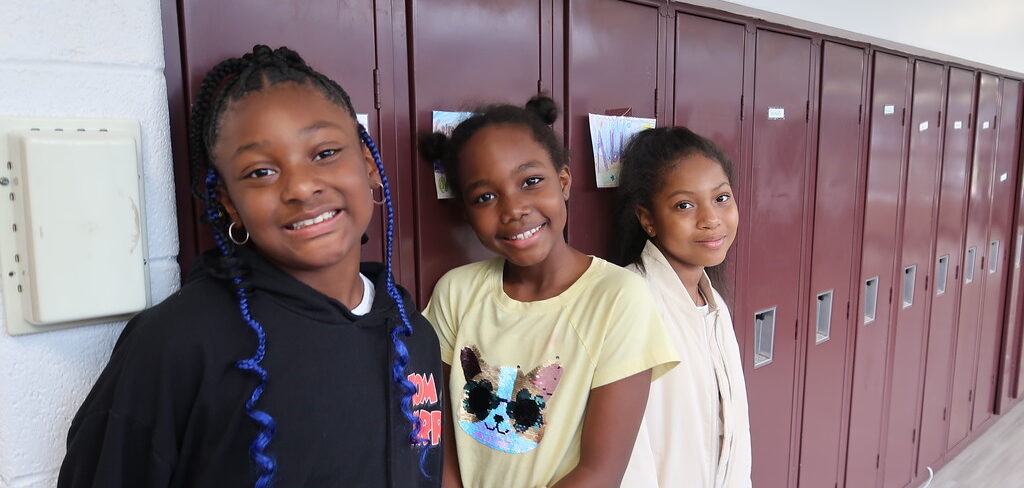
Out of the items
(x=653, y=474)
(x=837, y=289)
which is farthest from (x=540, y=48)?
(x=837, y=289)

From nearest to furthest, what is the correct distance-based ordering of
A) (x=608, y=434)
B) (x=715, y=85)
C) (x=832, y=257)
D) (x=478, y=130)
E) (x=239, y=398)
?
1. (x=239, y=398)
2. (x=608, y=434)
3. (x=478, y=130)
4. (x=715, y=85)
5. (x=832, y=257)

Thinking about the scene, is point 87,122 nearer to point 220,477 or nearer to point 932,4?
point 220,477

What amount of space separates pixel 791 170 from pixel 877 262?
2.74 feet

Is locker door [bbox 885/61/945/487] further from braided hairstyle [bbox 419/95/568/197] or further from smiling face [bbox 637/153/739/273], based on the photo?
braided hairstyle [bbox 419/95/568/197]

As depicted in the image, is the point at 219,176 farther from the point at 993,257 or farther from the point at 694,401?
the point at 993,257

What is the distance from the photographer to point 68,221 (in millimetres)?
849

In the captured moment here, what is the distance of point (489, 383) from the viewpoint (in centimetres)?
116

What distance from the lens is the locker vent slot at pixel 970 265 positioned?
131 inches

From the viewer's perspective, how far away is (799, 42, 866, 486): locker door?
226cm

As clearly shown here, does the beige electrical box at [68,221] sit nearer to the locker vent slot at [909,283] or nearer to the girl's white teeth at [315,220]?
the girl's white teeth at [315,220]

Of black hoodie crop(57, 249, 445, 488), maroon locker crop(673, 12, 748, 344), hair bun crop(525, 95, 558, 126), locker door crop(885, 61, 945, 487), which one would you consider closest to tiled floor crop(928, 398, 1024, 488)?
locker door crop(885, 61, 945, 487)

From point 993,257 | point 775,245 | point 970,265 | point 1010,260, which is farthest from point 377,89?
point 1010,260

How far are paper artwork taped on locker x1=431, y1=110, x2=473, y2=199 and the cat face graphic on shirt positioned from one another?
0.36 metres

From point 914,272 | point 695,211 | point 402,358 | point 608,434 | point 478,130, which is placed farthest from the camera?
point 914,272
